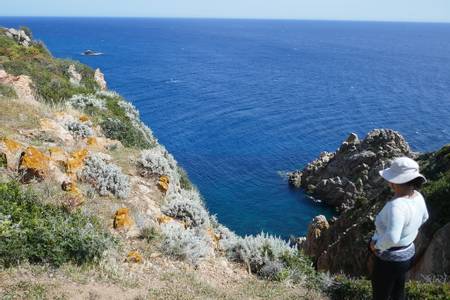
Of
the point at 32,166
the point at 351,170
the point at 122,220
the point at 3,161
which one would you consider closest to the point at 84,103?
the point at 3,161

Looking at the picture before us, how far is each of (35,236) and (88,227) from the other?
3.47 ft

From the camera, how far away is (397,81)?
91125mm

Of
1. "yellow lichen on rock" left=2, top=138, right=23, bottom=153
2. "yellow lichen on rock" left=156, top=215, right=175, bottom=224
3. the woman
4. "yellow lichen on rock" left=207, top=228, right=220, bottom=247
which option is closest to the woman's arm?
the woman

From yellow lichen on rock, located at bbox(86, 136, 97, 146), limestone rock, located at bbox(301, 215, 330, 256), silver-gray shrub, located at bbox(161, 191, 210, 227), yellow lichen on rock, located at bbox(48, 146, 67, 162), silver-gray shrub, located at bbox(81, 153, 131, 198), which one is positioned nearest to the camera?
silver-gray shrub, located at bbox(81, 153, 131, 198)

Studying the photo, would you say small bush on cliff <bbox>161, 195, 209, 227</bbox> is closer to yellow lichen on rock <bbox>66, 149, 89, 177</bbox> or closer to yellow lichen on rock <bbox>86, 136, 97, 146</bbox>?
yellow lichen on rock <bbox>66, 149, 89, 177</bbox>

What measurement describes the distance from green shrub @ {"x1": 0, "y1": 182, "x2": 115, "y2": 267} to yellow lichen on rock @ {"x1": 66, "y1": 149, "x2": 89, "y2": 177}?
2.21 meters

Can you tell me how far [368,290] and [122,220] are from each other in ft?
16.6

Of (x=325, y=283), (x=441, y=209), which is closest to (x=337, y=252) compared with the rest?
(x=441, y=209)

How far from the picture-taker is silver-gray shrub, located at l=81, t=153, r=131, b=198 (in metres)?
11.0

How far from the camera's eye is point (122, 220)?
32.1ft

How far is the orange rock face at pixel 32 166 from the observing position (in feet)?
33.8

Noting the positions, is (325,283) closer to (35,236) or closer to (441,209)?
(35,236)

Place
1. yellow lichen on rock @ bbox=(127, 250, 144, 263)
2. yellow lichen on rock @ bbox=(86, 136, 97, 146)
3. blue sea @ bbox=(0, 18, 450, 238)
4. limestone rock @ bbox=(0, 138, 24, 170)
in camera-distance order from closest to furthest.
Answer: yellow lichen on rock @ bbox=(127, 250, 144, 263) → limestone rock @ bbox=(0, 138, 24, 170) → yellow lichen on rock @ bbox=(86, 136, 97, 146) → blue sea @ bbox=(0, 18, 450, 238)

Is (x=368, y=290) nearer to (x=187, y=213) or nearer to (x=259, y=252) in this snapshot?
(x=259, y=252)
